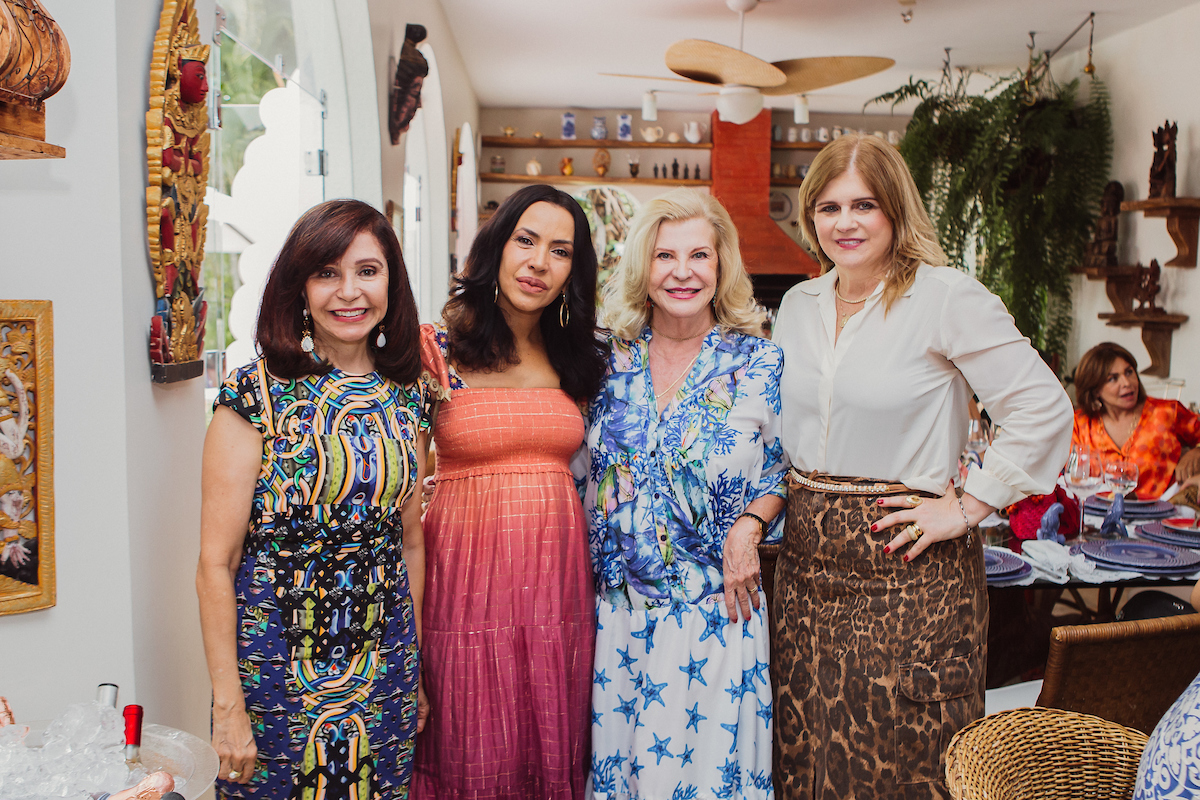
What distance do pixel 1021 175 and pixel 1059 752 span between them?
17.8 ft

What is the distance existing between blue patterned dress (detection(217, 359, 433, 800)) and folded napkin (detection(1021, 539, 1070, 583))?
1.91 metres

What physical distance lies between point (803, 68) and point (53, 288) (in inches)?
175

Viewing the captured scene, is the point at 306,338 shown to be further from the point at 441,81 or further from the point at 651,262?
the point at 441,81

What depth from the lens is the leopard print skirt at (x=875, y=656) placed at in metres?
1.65

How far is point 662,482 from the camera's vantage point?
171 centimetres

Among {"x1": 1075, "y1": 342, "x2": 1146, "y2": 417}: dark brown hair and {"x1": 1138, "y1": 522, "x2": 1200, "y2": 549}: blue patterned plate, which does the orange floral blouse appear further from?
{"x1": 1138, "y1": 522, "x2": 1200, "y2": 549}: blue patterned plate

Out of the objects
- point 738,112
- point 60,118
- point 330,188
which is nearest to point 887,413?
point 60,118

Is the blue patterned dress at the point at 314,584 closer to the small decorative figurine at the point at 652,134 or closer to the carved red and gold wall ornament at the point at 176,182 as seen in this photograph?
the carved red and gold wall ornament at the point at 176,182

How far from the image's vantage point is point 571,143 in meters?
8.77

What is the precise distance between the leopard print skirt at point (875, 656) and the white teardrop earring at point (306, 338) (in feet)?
3.14

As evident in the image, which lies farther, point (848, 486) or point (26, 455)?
point (848, 486)

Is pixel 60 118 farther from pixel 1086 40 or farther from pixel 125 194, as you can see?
pixel 1086 40

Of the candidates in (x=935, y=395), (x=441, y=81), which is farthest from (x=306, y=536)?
(x=441, y=81)

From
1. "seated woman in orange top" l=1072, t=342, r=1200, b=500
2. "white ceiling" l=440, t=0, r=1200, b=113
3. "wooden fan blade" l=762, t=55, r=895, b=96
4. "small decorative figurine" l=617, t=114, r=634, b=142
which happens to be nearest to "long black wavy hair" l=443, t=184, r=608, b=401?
"seated woman in orange top" l=1072, t=342, r=1200, b=500
